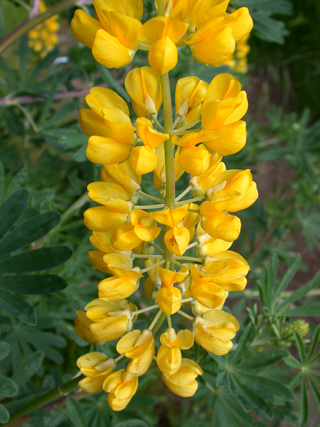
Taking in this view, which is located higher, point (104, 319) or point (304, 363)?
point (104, 319)

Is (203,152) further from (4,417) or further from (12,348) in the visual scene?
(12,348)

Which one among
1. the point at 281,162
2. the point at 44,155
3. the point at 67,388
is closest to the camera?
the point at 67,388

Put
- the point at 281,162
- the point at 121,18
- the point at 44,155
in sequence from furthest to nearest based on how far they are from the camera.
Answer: the point at 281,162
the point at 44,155
the point at 121,18

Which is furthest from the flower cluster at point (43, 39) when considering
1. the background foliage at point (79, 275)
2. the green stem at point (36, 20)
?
the green stem at point (36, 20)

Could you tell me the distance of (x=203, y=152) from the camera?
80 cm

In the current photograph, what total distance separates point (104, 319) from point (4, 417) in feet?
1.26

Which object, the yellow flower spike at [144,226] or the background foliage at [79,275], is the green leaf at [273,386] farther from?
the yellow flower spike at [144,226]

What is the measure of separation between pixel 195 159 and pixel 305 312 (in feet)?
2.43

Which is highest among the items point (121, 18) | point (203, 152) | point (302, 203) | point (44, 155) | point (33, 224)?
point (121, 18)

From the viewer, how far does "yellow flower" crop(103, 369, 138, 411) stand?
0.87 meters

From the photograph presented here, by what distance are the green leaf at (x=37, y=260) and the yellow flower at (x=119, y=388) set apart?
30 cm

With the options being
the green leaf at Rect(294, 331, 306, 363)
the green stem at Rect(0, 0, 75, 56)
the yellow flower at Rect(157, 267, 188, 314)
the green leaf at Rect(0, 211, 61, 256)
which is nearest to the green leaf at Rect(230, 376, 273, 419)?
the green leaf at Rect(294, 331, 306, 363)

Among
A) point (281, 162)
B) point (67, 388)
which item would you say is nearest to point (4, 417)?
point (67, 388)

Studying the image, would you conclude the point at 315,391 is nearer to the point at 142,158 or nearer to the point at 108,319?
the point at 108,319
